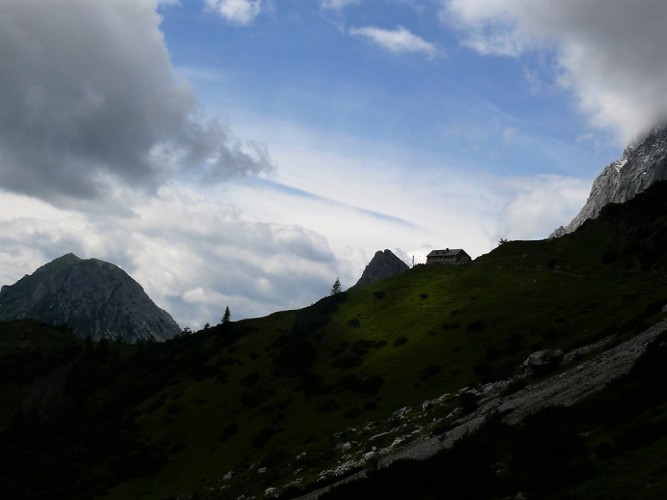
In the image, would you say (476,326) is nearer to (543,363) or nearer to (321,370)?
(321,370)

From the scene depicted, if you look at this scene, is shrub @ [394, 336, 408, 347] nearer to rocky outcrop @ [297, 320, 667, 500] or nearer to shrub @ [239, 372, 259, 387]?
shrub @ [239, 372, 259, 387]

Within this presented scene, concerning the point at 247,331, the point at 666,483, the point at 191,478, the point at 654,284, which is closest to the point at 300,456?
the point at 191,478

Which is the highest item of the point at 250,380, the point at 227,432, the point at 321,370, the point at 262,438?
the point at 250,380

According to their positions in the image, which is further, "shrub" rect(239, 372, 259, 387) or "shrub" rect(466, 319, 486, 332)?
"shrub" rect(239, 372, 259, 387)

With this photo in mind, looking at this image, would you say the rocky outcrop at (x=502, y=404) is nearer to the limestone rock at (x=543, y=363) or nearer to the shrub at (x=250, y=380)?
the limestone rock at (x=543, y=363)

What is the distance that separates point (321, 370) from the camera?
80.1 meters

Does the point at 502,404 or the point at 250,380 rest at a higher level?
the point at 250,380

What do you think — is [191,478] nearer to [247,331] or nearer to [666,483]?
[666,483]

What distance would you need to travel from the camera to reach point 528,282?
3568 inches

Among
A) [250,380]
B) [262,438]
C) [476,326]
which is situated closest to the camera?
[262,438]

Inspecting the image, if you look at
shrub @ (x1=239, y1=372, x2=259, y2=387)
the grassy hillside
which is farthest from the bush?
shrub @ (x1=239, y1=372, x2=259, y2=387)

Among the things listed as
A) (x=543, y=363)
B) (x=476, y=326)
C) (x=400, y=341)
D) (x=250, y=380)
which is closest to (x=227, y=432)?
(x=250, y=380)

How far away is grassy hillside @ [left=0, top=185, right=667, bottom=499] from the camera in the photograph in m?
59.0

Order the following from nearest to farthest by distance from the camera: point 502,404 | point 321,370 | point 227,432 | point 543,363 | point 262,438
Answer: point 502,404, point 543,363, point 262,438, point 227,432, point 321,370
